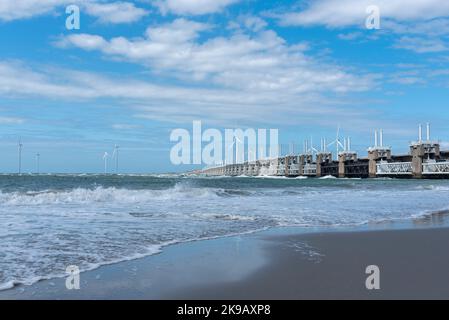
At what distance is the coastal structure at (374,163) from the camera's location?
322ft

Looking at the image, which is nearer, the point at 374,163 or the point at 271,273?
the point at 271,273

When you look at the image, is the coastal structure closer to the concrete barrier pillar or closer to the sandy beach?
the concrete barrier pillar

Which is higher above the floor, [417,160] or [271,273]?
[417,160]

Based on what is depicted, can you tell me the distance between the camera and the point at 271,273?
712cm

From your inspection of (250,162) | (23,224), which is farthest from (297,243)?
(250,162)

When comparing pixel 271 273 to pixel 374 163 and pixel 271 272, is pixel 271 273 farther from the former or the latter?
pixel 374 163

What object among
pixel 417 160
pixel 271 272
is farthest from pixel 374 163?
pixel 271 272

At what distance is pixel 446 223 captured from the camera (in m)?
14.4

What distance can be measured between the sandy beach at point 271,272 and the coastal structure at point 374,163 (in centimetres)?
9406

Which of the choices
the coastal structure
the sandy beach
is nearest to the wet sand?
A: the sandy beach

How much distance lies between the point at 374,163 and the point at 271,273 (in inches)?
4438

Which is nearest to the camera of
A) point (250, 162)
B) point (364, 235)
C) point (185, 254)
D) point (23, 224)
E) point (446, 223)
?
point (185, 254)
